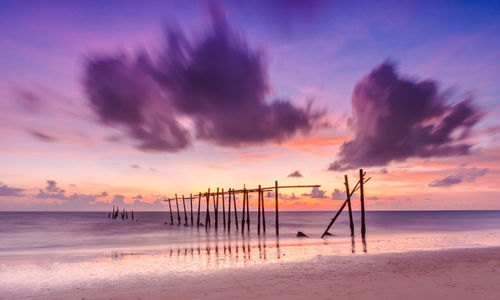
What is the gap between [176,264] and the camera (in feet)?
57.1

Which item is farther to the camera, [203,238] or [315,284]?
[203,238]

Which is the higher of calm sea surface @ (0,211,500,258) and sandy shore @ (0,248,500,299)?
sandy shore @ (0,248,500,299)

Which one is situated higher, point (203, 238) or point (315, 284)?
point (315, 284)

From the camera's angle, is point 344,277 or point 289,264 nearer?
point 344,277

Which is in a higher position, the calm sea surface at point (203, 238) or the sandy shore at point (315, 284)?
the sandy shore at point (315, 284)

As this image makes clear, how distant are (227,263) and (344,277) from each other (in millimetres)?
6362

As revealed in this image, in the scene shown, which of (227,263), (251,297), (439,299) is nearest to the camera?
(439,299)

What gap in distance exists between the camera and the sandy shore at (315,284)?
34.0 feet

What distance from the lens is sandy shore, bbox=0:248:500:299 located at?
10.4 meters

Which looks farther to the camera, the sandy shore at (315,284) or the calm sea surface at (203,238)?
the calm sea surface at (203,238)

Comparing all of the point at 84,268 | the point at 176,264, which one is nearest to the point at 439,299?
the point at 176,264

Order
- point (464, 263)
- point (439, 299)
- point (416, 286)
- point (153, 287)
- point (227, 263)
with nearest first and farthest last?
point (439, 299) → point (416, 286) → point (153, 287) → point (464, 263) → point (227, 263)

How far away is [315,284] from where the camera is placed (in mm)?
11672

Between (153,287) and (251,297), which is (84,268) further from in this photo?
(251,297)
